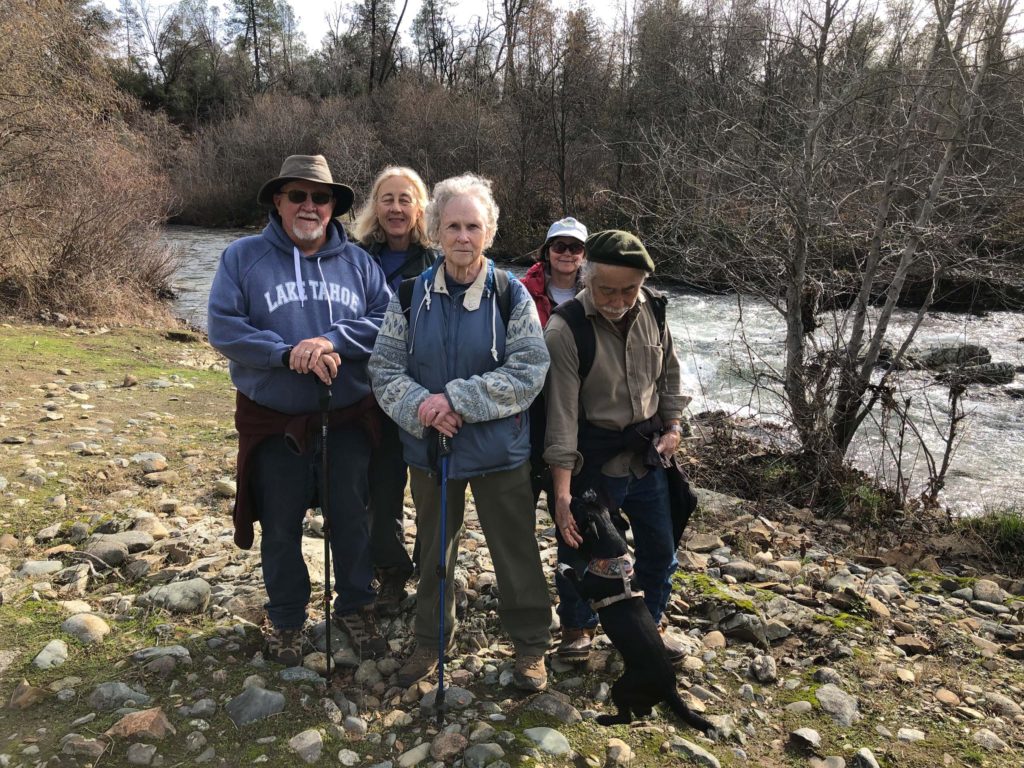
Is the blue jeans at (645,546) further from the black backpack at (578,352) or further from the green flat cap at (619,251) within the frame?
the green flat cap at (619,251)

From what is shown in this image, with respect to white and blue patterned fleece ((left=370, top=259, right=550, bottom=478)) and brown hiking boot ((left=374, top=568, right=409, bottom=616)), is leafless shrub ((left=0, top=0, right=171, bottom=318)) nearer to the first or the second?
brown hiking boot ((left=374, top=568, right=409, bottom=616))

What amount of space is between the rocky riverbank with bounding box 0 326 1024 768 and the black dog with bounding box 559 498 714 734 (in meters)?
0.18

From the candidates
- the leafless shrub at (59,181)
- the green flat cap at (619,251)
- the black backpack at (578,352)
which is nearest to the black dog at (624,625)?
the black backpack at (578,352)

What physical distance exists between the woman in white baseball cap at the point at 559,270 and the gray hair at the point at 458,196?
1020mm

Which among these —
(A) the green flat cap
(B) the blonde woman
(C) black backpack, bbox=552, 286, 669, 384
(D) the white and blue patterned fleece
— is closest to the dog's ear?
(D) the white and blue patterned fleece

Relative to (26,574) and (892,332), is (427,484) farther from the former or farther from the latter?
(892,332)

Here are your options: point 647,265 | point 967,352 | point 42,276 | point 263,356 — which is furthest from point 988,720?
point 42,276

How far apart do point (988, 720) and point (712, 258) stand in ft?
17.0

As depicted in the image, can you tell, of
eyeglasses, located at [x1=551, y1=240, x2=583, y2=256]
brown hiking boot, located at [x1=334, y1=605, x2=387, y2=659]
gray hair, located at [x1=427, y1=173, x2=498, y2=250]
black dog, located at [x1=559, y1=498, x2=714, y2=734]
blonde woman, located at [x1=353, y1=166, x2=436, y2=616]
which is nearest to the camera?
black dog, located at [x1=559, y1=498, x2=714, y2=734]

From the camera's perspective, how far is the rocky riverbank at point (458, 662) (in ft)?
9.12

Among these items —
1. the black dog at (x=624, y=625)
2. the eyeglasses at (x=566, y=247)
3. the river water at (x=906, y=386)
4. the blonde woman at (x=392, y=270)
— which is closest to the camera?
the black dog at (x=624, y=625)

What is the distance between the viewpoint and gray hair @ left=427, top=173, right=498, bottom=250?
299 cm

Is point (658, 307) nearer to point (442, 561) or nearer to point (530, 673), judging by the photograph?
point (442, 561)

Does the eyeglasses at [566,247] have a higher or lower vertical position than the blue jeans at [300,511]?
higher
